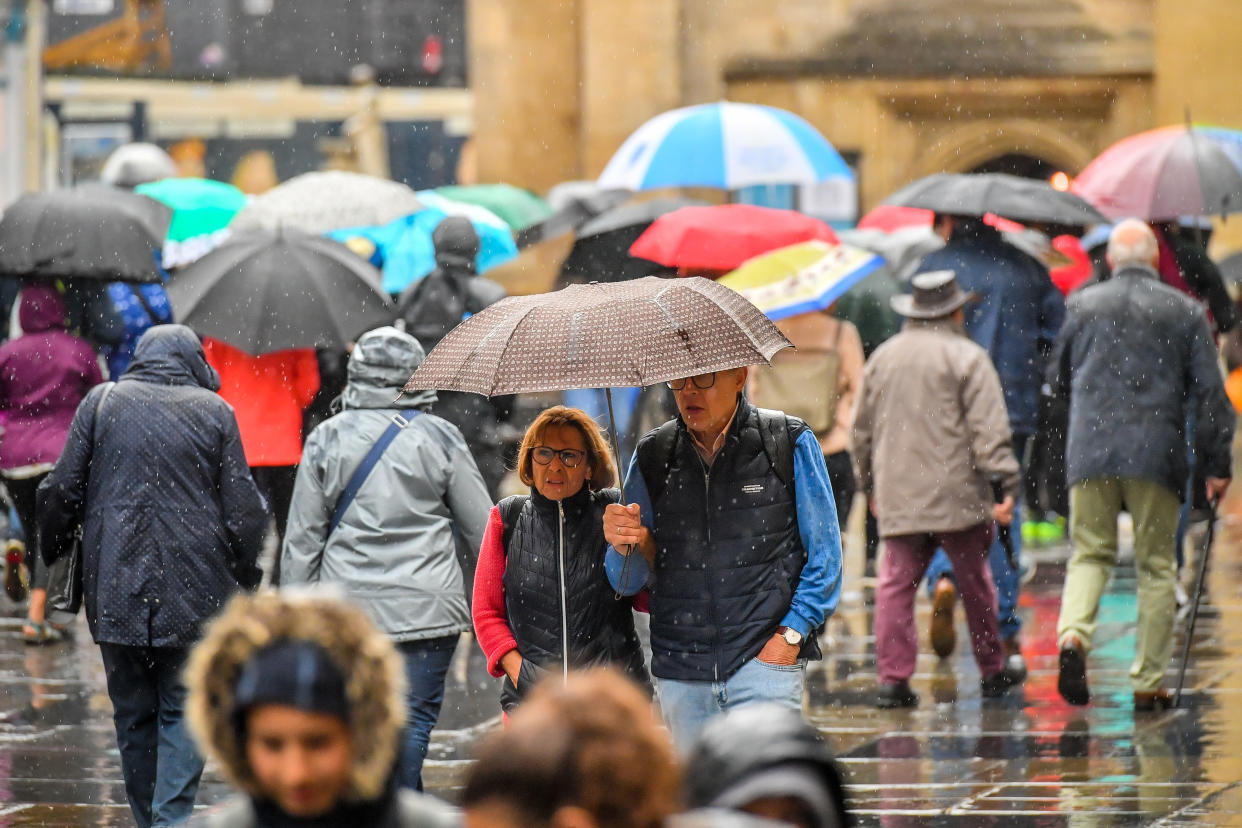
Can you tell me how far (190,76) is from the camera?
3978 cm

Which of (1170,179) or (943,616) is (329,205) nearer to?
(943,616)

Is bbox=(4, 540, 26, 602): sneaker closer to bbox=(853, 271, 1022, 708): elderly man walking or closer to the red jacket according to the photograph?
the red jacket

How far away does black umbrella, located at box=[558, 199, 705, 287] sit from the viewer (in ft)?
41.3

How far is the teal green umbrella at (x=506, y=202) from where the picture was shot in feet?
56.8

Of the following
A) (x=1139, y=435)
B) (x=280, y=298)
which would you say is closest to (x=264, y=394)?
(x=280, y=298)

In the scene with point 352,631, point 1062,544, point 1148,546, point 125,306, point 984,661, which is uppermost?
point 352,631

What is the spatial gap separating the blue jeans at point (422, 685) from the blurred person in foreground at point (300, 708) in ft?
12.0

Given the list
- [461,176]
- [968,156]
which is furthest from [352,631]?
[461,176]

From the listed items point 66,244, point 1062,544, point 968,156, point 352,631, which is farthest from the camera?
point 968,156

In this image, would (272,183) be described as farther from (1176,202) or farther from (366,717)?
(366,717)

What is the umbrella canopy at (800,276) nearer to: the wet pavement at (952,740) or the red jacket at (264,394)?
the wet pavement at (952,740)

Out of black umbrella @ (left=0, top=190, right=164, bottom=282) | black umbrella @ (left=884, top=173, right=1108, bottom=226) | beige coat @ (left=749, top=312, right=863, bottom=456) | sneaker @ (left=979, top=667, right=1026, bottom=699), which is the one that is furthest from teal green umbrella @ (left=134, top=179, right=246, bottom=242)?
sneaker @ (left=979, top=667, right=1026, bottom=699)

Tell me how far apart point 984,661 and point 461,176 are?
28309 mm

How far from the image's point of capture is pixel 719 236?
1178 cm
